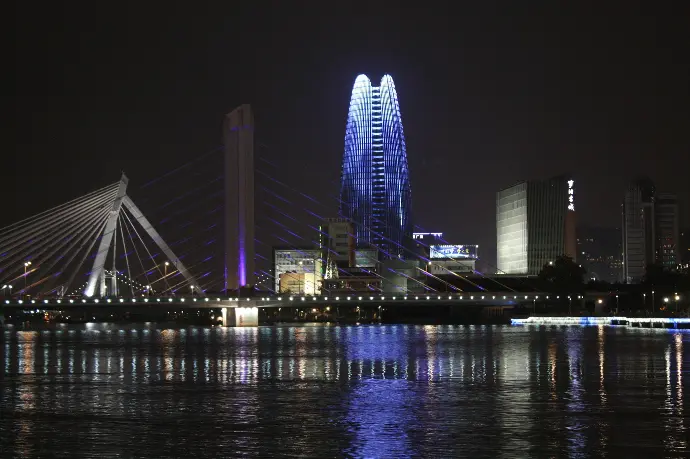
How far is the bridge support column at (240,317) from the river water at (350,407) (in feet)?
175

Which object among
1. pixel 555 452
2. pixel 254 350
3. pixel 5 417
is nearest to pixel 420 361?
pixel 254 350

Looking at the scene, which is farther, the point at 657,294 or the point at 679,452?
the point at 657,294

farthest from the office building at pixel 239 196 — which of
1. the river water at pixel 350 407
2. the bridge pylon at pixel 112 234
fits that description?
the river water at pixel 350 407

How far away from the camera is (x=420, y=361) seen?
45719mm

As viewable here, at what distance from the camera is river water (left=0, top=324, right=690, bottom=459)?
69.2 feet

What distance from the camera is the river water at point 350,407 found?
21.1 m

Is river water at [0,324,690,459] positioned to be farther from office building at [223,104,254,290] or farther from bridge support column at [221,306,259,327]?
bridge support column at [221,306,259,327]

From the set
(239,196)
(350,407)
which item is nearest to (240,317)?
(239,196)

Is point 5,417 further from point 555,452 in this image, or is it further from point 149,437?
point 555,452

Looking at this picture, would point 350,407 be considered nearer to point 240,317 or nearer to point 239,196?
point 239,196

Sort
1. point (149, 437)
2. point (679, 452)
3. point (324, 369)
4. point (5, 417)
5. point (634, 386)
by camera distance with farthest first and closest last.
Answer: point (324, 369), point (634, 386), point (5, 417), point (149, 437), point (679, 452)

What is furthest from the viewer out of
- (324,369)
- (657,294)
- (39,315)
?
(39,315)

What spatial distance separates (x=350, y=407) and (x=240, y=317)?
76.1m

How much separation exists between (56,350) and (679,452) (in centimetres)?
4482
